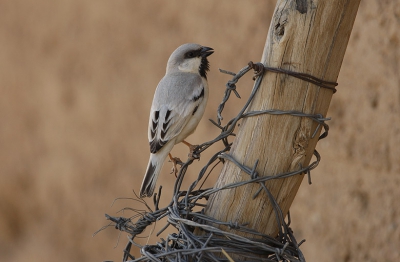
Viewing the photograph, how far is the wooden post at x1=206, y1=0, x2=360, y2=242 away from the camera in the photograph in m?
2.21

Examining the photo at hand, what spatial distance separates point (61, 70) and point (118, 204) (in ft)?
5.64

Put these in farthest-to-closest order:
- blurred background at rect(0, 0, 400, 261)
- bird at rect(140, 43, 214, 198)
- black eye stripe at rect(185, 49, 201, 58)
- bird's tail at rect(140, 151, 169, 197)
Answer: blurred background at rect(0, 0, 400, 261) → black eye stripe at rect(185, 49, 201, 58) → bird at rect(140, 43, 214, 198) → bird's tail at rect(140, 151, 169, 197)

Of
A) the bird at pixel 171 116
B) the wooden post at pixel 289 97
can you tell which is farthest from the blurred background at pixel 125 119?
the wooden post at pixel 289 97

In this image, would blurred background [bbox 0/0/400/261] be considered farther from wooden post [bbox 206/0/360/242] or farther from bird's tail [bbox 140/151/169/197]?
wooden post [bbox 206/0/360/242]

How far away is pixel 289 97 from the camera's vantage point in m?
2.24

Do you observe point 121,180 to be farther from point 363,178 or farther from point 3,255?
point 363,178

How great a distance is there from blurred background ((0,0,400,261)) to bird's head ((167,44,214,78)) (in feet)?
3.85

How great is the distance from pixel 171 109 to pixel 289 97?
4.34ft

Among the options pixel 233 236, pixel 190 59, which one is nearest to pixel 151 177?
pixel 190 59

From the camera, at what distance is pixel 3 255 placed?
7.16 meters

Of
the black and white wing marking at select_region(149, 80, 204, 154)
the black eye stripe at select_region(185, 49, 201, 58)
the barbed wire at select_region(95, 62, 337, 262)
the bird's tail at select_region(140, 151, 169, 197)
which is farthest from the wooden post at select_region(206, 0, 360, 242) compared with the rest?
the black eye stripe at select_region(185, 49, 201, 58)

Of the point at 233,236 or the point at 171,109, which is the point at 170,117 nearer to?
the point at 171,109

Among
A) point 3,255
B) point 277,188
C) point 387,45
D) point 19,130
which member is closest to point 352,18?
point 277,188

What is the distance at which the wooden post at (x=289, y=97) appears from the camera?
221 centimetres
